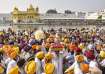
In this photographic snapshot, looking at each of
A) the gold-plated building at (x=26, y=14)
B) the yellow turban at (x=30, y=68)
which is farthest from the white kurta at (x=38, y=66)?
the gold-plated building at (x=26, y=14)

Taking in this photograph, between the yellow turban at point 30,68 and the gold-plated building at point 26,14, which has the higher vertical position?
the yellow turban at point 30,68

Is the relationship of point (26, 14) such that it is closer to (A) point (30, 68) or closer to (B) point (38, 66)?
(B) point (38, 66)

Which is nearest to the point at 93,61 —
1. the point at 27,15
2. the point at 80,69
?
the point at 80,69

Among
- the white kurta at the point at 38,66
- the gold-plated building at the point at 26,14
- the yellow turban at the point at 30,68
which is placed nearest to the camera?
the yellow turban at the point at 30,68

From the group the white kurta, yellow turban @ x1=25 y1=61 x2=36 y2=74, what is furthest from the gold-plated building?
yellow turban @ x1=25 y1=61 x2=36 y2=74

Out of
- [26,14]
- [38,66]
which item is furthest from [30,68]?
[26,14]

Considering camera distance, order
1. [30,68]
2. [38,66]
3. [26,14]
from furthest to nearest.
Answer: [26,14] < [38,66] < [30,68]

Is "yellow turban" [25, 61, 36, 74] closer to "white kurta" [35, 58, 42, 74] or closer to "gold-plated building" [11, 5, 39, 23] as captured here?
"white kurta" [35, 58, 42, 74]

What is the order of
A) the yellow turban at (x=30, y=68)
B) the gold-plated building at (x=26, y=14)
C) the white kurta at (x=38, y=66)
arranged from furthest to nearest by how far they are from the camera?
the gold-plated building at (x=26, y=14), the white kurta at (x=38, y=66), the yellow turban at (x=30, y=68)

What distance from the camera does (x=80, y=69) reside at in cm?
1055

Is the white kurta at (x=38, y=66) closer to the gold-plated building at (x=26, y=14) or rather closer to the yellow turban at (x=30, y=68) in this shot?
the yellow turban at (x=30, y=68)

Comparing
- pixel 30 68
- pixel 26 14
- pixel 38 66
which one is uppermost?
pixel 30 68

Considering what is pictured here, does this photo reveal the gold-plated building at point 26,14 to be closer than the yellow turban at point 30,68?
No

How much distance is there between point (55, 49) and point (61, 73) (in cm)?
100
